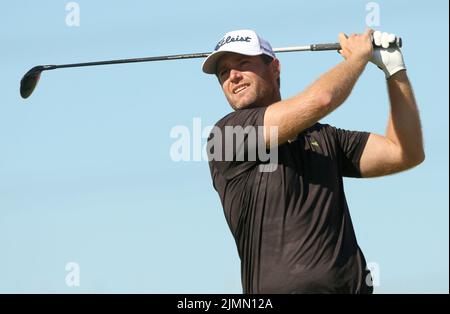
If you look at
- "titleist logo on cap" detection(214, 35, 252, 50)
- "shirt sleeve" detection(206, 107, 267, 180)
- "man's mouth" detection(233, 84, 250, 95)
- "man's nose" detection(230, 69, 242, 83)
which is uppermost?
"titleist logo on cap" detection(214, 35, 252, 50)

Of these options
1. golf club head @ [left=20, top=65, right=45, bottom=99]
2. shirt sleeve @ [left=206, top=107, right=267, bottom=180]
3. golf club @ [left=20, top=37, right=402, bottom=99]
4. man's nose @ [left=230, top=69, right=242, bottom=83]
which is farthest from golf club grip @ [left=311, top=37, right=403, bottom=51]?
golf club head @ [left=20, top=65, right=45, bottom=99]

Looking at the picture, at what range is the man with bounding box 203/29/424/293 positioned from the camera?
693 centimetres

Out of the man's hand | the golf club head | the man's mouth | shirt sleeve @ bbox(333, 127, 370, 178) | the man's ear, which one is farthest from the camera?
the golf club head

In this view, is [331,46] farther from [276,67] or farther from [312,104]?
[312,104]

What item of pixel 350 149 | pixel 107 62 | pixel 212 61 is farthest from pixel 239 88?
pixel 107 62

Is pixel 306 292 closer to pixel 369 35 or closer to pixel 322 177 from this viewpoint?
pixel 322 177

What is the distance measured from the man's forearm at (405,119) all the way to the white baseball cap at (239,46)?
3.28ft

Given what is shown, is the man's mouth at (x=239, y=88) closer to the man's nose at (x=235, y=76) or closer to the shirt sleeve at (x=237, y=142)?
the man's nose at (x=235, y=76)

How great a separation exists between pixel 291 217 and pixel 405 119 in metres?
1.48

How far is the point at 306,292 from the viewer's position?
22.4ft

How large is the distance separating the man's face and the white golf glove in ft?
2.62

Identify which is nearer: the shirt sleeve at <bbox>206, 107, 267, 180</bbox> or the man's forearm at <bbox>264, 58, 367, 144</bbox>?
the man's forearm at <bbox>264, 58, 367, 144</bbox>

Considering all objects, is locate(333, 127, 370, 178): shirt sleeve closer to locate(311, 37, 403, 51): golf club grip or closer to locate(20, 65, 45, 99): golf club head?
locate(311, 37, 403, 51): golf club grip
